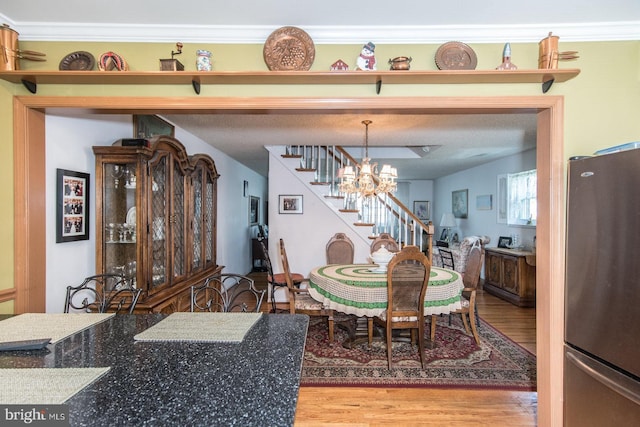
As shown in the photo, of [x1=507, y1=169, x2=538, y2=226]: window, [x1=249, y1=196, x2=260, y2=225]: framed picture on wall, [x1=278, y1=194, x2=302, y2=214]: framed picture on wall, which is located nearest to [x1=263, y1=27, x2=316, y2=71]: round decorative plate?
[x1=278, y1=194, x2=302, y2=214]: framed picture on wall

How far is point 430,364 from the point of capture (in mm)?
2830

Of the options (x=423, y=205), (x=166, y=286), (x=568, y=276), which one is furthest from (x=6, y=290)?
(x=423, y=205)

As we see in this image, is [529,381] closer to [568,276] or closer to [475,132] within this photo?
[568,276]

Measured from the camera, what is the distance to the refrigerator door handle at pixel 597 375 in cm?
131

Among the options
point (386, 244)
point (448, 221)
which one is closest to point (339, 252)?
point (386, 244)

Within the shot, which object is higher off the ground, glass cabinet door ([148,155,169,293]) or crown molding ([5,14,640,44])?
crown molding ([5,14,640,44])

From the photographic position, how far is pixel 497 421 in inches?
82.5

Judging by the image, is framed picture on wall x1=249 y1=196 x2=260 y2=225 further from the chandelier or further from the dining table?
the dining table

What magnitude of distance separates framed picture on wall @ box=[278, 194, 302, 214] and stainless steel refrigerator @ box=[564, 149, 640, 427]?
3.79 metres

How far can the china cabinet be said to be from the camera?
248 centimetres

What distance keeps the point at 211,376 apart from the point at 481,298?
16.9 feet

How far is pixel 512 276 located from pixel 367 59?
14.4 feet

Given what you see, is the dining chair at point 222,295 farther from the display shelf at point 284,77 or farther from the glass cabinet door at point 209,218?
the display shelf at point 284,77

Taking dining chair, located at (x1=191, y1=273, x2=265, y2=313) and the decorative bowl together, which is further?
the decorative bowl
